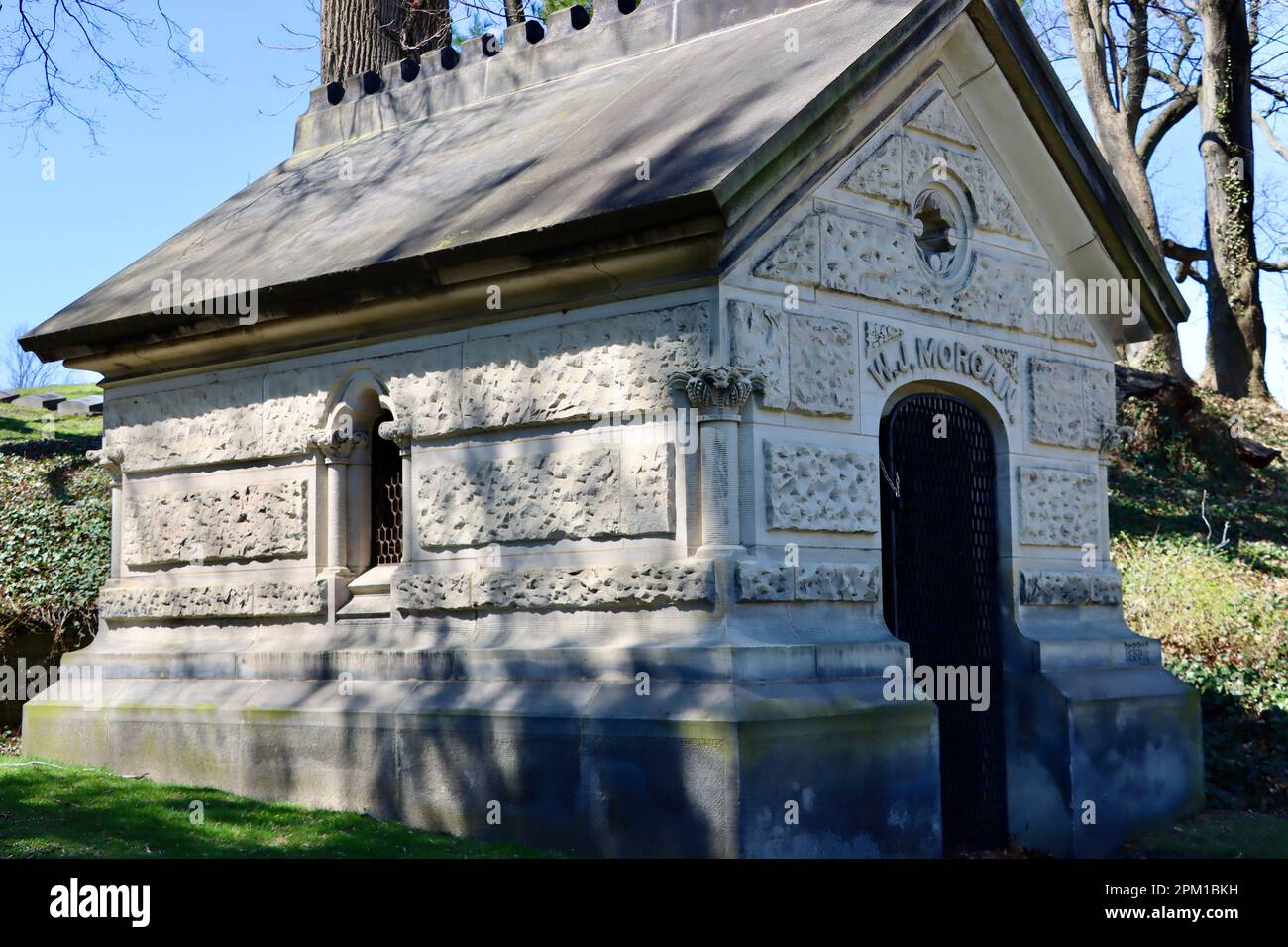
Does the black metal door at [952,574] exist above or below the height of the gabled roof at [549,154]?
below

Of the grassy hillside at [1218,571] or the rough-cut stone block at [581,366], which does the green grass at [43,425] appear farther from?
the grassy hillside at [1218,571]

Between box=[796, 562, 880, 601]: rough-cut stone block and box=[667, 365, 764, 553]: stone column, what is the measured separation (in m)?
0.56

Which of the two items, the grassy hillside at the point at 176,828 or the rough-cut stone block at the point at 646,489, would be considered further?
the rough-cut stone block at the point at 646,489

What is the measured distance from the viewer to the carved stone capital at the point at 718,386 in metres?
9.21

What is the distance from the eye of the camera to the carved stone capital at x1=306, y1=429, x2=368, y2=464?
1141cm

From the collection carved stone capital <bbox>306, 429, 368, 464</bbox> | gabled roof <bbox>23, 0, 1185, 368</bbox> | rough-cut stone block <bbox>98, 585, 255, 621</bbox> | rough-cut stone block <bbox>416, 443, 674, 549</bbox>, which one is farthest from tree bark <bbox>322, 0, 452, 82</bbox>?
rough-cut stone block <bbox>416, 443, 674, 549</bbox>

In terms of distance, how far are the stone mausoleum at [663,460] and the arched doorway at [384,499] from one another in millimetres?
41

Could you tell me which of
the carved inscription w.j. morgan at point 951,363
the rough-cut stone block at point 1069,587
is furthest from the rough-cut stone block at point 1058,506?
the carved inscription w.j. morgan at point 951,363

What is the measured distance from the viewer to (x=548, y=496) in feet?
33.0

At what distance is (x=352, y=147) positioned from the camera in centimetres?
1443
